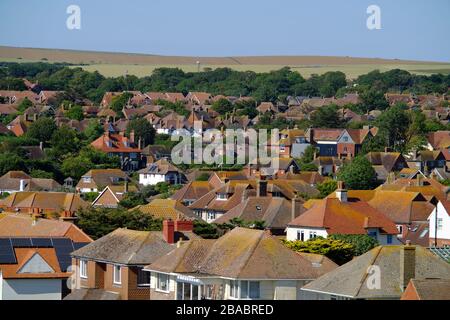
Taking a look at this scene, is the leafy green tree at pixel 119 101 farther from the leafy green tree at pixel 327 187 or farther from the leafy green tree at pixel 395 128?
the leafy green tree at pixel 327 187

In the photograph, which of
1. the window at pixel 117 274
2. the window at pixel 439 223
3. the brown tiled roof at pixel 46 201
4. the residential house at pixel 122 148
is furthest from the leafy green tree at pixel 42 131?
the window at pixel 117 274

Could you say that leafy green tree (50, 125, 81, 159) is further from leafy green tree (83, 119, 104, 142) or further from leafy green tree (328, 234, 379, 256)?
leafy green tree (328, 234, 379, 256)

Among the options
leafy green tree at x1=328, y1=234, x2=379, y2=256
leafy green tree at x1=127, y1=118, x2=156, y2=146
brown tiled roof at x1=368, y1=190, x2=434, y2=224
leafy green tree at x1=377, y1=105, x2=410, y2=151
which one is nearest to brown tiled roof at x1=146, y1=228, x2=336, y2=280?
leafy green tree at x1=328, y1=234, x2=379, y2=256

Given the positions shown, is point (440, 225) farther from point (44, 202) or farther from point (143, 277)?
point (143, 277)

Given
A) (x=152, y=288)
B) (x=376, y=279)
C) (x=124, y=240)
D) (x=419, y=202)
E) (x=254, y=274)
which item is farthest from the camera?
(x=419, y=202)

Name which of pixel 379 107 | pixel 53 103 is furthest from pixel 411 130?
pixel 53 103
